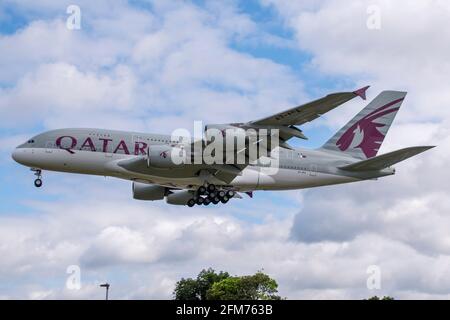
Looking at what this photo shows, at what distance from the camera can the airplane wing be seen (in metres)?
36.9

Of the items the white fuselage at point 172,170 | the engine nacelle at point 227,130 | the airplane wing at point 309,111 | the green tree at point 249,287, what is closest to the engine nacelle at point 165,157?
the white fuselage at point 172,170

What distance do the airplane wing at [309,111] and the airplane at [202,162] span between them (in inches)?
3.4

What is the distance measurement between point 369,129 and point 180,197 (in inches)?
639

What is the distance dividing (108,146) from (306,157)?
47.2ft

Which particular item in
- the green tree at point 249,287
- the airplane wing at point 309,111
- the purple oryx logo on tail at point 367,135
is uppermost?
the purple oryx logo on tail at point 367,135

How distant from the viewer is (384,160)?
48.0 m

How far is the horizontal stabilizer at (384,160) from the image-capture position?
146 feet

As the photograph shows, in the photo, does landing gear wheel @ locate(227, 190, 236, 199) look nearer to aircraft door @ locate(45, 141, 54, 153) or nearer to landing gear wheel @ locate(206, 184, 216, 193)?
landing gear wheel @ locate(206, 184, 216, 193)

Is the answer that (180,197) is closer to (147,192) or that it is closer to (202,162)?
(147,192)

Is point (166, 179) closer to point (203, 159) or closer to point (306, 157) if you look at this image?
point (203, 159)

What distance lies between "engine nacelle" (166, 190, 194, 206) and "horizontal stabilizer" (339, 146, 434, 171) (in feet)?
42.5

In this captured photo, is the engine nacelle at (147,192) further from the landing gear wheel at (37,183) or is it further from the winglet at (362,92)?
the winglet at (362,92)

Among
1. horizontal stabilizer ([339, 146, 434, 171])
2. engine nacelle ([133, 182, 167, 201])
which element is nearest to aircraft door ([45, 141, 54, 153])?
engine nacelle ([133, 182, 167, 201])

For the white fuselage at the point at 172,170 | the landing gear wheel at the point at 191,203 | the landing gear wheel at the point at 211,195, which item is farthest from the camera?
the landing gear wheel at the point at 191,203
